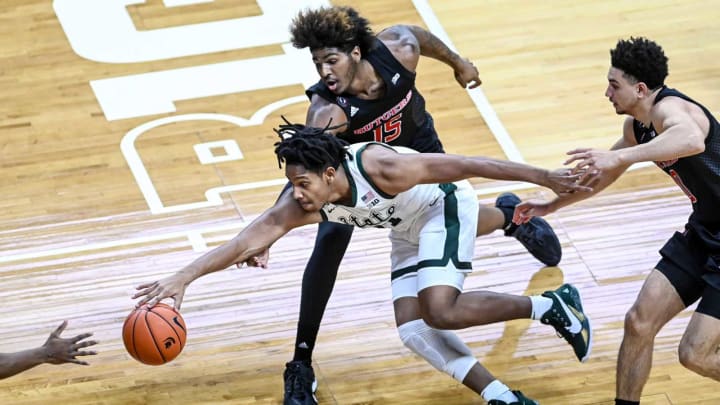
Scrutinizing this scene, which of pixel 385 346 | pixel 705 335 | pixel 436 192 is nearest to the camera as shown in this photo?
pixel 705 335

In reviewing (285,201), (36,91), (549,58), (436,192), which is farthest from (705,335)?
(36,91)

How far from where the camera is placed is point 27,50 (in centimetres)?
990

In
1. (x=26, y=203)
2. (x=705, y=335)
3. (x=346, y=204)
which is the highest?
(x=346, y=204)

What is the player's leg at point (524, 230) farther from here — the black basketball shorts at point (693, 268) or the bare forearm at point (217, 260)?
the bare forearm at point (217, 260)

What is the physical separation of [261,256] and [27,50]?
174 inches

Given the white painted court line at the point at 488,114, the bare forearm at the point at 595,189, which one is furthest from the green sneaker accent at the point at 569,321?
the white painted court line at the point at 488,114

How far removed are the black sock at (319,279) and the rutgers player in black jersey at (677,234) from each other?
51.5 inches

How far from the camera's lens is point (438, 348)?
6531 mm

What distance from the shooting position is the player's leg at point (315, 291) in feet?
22.3

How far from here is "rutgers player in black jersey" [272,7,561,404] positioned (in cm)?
661

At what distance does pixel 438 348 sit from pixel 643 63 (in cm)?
163

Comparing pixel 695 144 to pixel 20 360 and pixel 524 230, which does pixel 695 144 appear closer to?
pixel 524 230

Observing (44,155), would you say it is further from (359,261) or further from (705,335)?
(705,335)

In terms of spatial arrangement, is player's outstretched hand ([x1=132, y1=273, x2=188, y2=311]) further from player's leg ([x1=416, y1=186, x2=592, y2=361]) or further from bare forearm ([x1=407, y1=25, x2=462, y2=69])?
bare forearm ([x1=407, y1=25, x2=462, y2=69])
